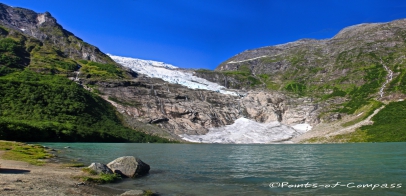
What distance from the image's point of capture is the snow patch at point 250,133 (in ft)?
512

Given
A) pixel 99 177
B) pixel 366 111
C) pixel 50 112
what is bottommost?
pixel 99 177

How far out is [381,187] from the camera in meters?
20.0

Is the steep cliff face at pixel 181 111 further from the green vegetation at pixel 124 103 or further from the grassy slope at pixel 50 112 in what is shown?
the grassy slope at pixel 50 112

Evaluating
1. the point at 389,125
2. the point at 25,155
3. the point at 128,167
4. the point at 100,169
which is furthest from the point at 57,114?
the point at 389,125

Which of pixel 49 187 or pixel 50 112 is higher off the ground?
pixel 50 112

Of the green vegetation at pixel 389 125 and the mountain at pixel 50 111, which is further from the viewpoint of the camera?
the green vegetation at pixel 389 125

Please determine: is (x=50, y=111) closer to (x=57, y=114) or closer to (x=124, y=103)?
(x=57, y=114)

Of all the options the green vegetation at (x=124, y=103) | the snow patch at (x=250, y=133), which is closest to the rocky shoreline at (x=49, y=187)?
the snow patch at (x=250, y=133)

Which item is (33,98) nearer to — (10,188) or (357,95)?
(10,188)

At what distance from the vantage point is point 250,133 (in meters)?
168

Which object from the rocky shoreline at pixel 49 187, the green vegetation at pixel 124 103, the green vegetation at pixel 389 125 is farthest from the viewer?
the green vegetation at pixel 124 103

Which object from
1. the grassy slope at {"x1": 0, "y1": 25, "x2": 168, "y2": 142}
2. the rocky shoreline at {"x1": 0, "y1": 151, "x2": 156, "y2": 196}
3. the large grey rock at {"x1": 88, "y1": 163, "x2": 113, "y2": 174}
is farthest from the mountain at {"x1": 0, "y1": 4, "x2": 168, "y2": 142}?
the rocky shoreline at {"x1": 0, "y1": 151, "x2": 156, "y2": 196}

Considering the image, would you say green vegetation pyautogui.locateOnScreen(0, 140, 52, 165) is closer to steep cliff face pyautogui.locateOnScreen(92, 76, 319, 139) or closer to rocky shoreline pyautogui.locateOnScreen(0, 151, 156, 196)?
rocky shoreline pyautogui.locateOnScreen(0, 151, 156, 196)

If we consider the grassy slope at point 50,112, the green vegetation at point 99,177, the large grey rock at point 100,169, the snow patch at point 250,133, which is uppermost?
the grassy slope at point 50,112
